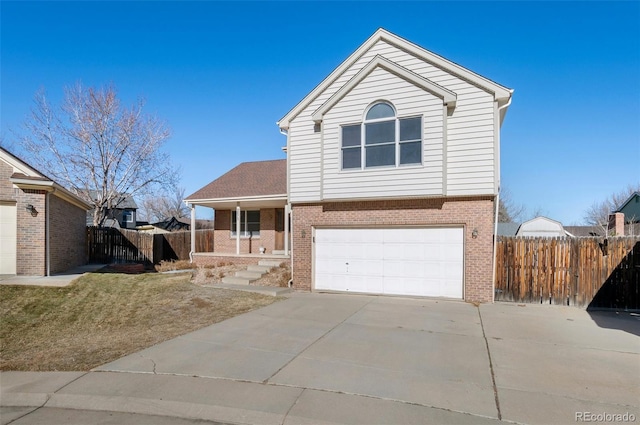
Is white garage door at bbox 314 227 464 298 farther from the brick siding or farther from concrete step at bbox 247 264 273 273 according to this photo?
the brick siding

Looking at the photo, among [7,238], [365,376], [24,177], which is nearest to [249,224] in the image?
[24,177]

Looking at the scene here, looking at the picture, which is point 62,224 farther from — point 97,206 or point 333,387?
point 333,387

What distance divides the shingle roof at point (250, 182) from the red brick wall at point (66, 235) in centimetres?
499

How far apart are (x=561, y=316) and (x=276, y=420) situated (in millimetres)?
7795

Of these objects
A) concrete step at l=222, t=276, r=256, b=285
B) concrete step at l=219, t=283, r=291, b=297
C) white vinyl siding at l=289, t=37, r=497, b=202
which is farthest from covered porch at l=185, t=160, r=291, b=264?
white vinyl siding at l=289, t=37, r=497, b=202

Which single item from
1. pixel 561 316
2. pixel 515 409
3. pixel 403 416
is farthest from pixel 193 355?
pixel 561 316

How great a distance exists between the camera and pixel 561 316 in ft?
27.5

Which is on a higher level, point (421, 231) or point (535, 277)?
point (421, 231)

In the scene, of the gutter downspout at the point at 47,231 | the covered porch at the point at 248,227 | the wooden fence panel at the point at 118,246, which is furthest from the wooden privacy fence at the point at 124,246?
the gutter downspout at the point at 47,231

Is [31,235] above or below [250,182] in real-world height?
below

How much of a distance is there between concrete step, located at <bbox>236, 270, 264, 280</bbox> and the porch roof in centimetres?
358

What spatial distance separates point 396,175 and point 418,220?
1.47 meters

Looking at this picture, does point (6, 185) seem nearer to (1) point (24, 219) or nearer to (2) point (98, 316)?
(1) point (24, 219)

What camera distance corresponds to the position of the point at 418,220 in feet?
34.0
